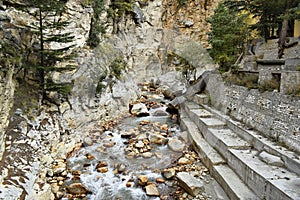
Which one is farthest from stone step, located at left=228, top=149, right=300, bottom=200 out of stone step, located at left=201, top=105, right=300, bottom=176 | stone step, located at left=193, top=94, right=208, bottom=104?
stone step, located at left=193, top=94, right=208, bottom=104

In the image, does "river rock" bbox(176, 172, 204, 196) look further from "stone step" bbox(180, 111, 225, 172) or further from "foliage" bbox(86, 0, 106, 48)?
"foliage" bbox(86, 0, 106, 48)

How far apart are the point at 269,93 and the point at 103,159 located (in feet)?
23.8

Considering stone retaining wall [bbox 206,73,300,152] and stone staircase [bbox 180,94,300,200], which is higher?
stone retaining wall [bbox 206,73,300,152]

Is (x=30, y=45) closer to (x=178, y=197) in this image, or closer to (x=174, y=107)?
(x=178, y=197)

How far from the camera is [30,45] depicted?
30.4ft

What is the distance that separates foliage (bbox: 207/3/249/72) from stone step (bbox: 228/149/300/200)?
357 inches

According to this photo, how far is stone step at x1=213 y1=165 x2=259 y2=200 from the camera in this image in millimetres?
6129

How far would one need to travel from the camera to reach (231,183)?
6738mm

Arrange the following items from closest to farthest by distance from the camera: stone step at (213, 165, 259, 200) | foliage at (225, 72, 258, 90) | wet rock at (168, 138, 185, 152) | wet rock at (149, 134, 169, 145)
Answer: stone step at (213, 165, 259, 200) < foliage at (225, 72, 258, 90) < wet rock at (168, 138, 185, 152) < wet rock at (149, 134, 169, 145)

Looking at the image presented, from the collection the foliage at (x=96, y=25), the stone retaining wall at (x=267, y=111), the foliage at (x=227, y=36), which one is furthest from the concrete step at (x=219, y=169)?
the foliage at (x=96, y=25)

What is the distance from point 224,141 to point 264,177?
8.92ft

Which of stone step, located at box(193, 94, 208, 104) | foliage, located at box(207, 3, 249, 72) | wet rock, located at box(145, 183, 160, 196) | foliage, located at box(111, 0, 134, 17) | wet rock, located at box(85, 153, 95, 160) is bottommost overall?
wet rock, located at box(145, 183, 160, 196)

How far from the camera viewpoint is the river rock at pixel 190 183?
7047mm

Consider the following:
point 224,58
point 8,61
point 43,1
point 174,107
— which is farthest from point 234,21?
point 8,61
